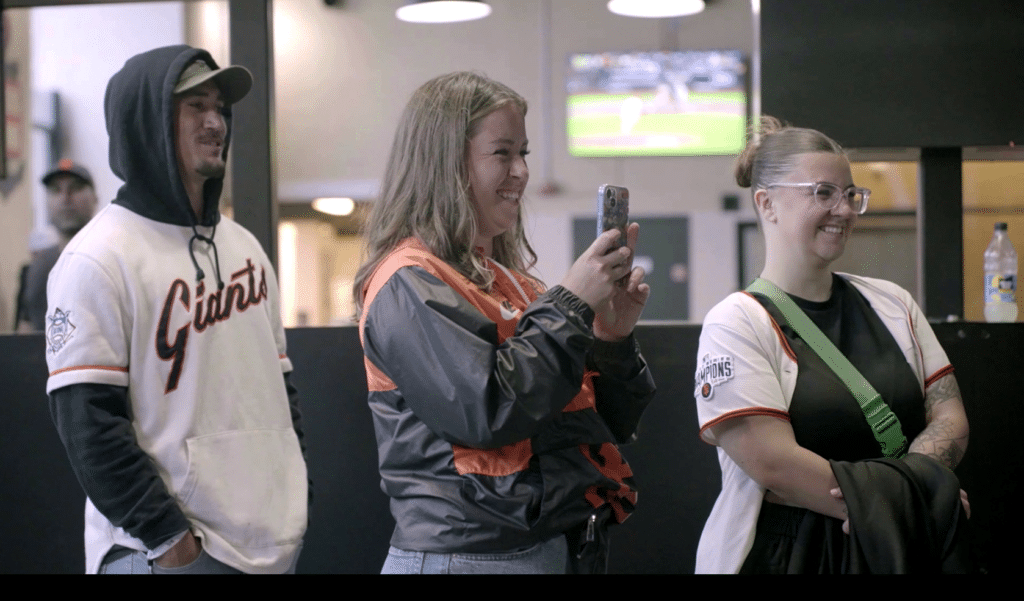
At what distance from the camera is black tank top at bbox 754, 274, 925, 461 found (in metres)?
1.05

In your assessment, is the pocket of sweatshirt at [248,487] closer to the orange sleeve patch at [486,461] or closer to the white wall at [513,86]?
the orange sleeve patch at [486,461]

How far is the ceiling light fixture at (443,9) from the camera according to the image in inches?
88.4

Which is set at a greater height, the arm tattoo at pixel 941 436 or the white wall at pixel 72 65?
the white wall at pixel 72 65

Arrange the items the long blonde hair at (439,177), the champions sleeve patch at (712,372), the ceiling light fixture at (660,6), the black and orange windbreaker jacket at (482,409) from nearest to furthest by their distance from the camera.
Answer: the black and orange windbreaker jacket at (482,409), the long blonde hair at (439,177), the champions sleeve patch at (712,372), the ceiling light fixture at (660,6)

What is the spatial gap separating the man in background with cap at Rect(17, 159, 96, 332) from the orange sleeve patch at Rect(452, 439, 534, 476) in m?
1.14

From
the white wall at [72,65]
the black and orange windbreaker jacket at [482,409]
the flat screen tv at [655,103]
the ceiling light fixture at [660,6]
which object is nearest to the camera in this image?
the black and orange windbreaker jacket at [482,409]

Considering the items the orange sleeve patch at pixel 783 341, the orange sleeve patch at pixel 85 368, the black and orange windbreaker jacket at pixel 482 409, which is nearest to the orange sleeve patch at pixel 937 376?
the orange sleeve patch at pixel 783 341

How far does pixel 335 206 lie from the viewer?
17.2 feet

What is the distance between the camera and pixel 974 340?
1.75 m

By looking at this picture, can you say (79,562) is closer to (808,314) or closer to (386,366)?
(386,366)

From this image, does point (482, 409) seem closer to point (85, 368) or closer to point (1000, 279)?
point (85, 368)

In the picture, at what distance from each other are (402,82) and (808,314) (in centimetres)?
452

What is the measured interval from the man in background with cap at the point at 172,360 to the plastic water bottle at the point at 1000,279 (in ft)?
4.55

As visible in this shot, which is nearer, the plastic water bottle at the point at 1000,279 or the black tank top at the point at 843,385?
the black tank top at the point at 843,385
